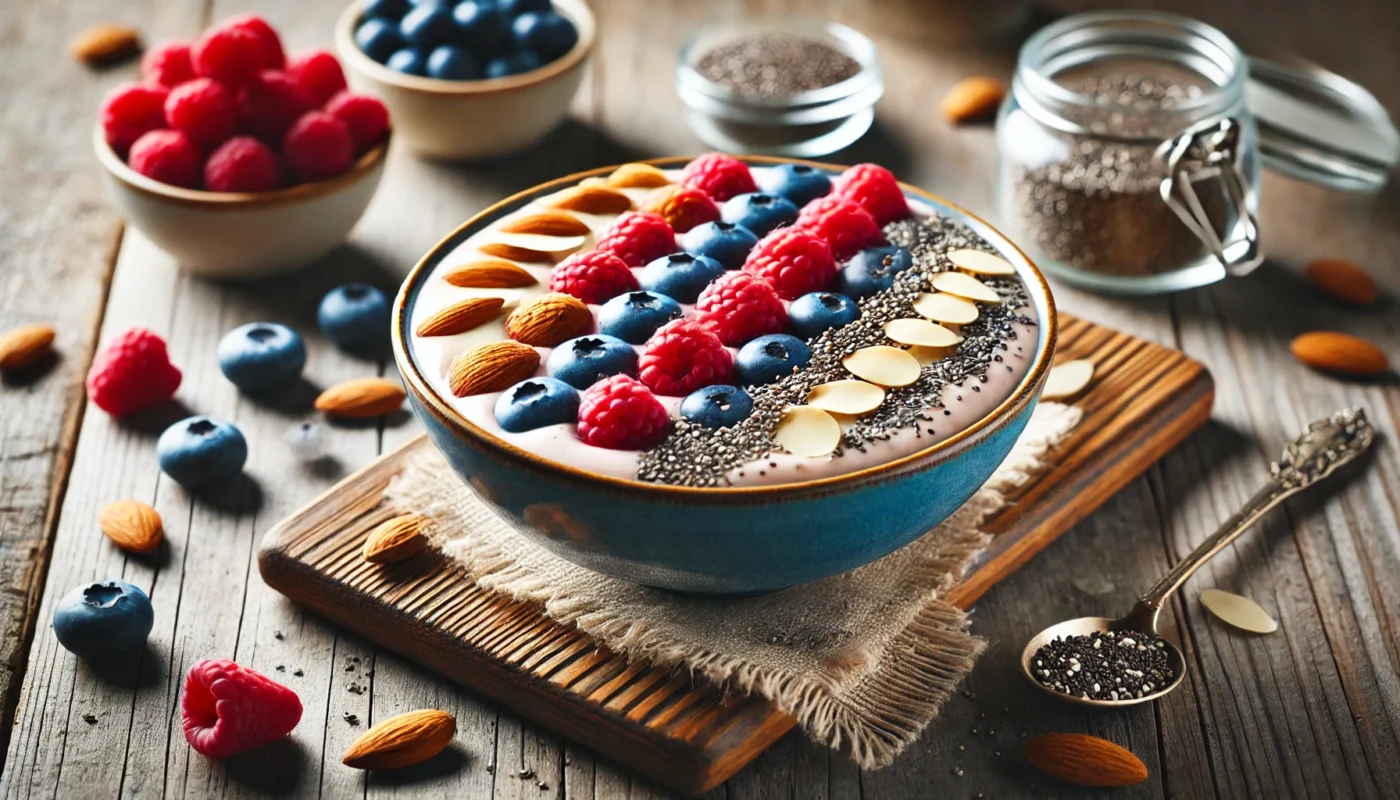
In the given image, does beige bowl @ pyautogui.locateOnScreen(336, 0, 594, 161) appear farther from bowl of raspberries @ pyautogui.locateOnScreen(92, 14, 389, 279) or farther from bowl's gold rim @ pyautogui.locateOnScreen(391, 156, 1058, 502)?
bowl's gold rim @ pyautogui.locateOnScreen(391, 156, 1058, 502)

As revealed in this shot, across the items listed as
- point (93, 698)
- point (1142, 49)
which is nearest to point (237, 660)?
point (93, 698)

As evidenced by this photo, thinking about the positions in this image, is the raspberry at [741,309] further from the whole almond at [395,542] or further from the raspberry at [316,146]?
the raspberry at [316,146]

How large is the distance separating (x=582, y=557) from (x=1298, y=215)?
1394mm

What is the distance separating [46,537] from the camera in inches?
58.9

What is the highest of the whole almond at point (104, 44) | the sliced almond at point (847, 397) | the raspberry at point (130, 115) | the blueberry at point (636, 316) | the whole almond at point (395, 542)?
the blueberry at point (636, 316)

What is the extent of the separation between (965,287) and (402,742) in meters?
0.65

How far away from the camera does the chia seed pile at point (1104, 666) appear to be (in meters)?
1.30

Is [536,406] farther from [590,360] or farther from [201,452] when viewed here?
[201,452]

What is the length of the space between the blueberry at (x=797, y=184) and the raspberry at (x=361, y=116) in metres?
0.68

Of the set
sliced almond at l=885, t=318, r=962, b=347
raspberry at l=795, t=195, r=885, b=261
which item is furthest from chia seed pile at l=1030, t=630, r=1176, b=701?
raspberry at l=795, t=195, r=885, b=261

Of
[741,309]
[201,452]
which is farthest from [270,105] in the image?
[741,309]

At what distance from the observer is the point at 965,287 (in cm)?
132

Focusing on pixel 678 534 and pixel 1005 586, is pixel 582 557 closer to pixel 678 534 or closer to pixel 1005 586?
pixel 678 534

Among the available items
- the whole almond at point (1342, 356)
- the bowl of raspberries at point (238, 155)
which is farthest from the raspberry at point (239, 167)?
the whole almond at point (1342, 356)
